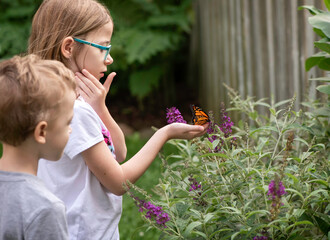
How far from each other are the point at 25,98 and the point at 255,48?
3576 mm

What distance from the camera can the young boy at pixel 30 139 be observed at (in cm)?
174

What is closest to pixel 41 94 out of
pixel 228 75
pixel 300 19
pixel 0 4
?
pixel 300 19

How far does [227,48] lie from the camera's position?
243 inches

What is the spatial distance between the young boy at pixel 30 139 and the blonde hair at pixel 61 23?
0.49 m

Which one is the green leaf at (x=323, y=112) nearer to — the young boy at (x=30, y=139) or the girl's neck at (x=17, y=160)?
the young boy at (x=30, y=139)

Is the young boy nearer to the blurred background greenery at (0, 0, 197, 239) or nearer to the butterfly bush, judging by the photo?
the butterfly bush

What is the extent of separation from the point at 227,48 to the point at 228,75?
0.30m

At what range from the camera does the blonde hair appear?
7.72 ft

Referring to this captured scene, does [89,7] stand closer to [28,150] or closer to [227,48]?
[28,150]

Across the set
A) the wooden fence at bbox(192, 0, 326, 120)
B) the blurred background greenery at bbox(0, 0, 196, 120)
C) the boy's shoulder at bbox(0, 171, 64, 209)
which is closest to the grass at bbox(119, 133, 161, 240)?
the wooden fence at bbox(192, 0, 326, 120)

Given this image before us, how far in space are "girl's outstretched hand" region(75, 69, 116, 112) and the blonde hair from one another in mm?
124

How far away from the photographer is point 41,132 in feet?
5.90

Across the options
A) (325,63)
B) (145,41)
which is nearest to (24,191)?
(325,63)

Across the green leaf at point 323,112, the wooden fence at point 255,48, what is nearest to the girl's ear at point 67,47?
the wooden fence at point 255,48
